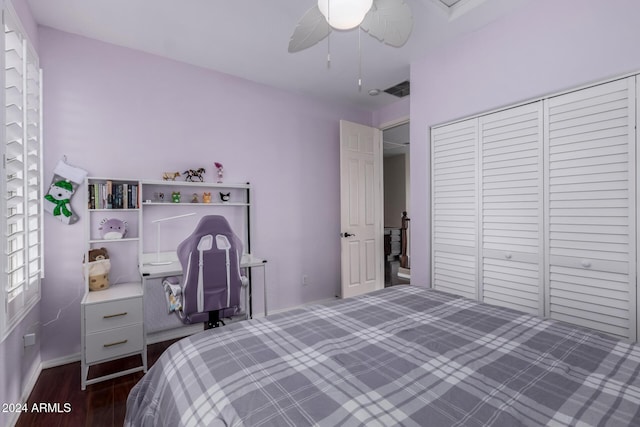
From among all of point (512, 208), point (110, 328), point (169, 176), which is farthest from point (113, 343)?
point (512, 208)

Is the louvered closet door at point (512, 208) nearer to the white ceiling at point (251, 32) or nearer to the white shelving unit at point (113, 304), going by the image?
the white ceiling at point (251, 32)

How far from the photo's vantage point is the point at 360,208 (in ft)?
12.8

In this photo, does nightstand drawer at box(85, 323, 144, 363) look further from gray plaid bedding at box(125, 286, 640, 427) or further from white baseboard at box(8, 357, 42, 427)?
gray plaid bedding at box(125, 286, 640, 427)

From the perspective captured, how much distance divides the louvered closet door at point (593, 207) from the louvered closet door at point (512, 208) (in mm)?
85

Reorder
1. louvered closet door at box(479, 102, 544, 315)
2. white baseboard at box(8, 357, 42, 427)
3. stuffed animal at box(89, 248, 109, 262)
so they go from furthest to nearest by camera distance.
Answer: stuffed animal at box(89, 248, 109, 262) → louvered closet door at box(479, 102, 544, 315) → white baseboard at box(8, 357, 42, 427)

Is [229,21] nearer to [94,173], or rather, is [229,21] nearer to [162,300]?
[94,173]

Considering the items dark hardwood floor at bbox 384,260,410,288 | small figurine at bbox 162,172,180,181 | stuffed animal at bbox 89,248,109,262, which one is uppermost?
small figurine at bbox 162,172,180,181

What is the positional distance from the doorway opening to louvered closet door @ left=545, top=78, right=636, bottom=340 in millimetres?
3113

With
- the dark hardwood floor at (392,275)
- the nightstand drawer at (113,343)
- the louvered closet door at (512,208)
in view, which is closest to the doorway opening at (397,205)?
the dark hardwood floor at (392,275)

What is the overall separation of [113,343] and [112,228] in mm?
912

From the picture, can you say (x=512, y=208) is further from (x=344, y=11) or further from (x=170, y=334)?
(x=170, y=334)

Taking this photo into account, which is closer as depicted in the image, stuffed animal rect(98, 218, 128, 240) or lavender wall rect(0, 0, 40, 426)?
lavender wall rect(0, 0, 40, 426)

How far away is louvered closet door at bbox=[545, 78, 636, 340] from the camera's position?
1848mm

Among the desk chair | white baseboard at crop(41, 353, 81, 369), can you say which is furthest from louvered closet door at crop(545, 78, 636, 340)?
white baseboard at crop(41, 353, 81, 369)
